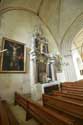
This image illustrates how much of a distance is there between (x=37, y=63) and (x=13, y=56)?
1.54 m

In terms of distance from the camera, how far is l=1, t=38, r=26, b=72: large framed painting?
16.0 ft

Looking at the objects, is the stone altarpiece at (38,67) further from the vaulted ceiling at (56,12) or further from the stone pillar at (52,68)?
the vaulted ceiling at (56,12)

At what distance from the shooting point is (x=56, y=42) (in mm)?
9531

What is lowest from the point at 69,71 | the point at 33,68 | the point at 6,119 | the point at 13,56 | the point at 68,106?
the point at 6,119

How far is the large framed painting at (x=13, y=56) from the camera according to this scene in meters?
4.89

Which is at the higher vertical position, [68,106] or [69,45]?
[69,45]

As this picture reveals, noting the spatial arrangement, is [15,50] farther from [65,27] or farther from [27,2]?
[65,27]

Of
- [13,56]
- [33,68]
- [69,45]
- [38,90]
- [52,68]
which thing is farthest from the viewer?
[69,45]

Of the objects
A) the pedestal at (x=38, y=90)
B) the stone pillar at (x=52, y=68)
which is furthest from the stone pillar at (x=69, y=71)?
the pedestal at (x=38, y=90)

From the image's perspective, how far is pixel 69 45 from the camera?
381 inches

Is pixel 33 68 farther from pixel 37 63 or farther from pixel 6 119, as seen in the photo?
pixel 6 119

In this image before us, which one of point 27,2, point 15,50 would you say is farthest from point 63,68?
point 27,2

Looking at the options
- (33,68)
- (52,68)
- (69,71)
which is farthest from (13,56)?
(69,71)

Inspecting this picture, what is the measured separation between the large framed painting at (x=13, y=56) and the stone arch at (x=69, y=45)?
182 inches
